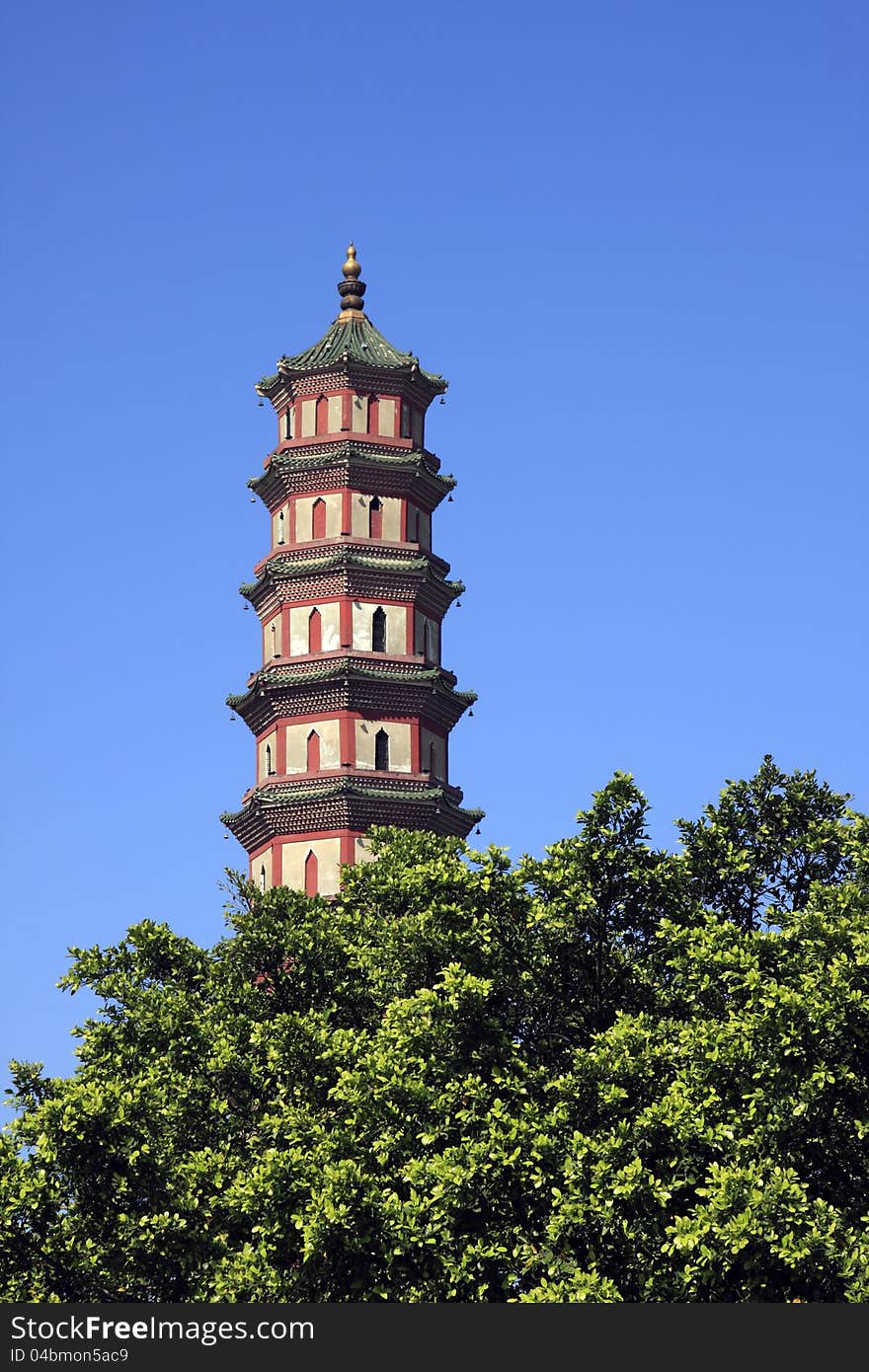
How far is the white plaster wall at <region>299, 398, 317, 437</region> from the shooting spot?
2739 inches

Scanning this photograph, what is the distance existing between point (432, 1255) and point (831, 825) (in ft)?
35.0

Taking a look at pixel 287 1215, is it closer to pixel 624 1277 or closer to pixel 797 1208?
pixel 624 1277

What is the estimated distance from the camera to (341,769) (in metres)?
64.7

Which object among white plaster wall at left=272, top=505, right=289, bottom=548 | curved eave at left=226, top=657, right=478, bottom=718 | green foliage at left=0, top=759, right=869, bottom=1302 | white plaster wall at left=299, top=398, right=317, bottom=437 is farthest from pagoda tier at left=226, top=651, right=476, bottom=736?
green foliage at left=0, top=759, right=869, bottom=1302

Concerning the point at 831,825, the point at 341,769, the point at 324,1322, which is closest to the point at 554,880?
the point at 831,825

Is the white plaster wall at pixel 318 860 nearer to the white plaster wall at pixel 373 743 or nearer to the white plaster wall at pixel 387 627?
the white plaster wall at pixel 373 743

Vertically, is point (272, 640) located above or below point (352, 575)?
below

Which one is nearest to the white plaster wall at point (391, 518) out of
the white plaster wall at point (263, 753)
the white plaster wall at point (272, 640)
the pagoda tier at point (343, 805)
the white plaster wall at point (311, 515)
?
the white plaster wall at point (311, 515)

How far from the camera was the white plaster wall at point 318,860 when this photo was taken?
63562mm

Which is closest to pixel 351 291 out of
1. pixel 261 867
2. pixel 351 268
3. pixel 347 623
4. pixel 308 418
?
pixel 351 268

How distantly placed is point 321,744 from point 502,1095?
108 feet

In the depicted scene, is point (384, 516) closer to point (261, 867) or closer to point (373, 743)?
point (373, 743)

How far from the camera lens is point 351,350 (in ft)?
229

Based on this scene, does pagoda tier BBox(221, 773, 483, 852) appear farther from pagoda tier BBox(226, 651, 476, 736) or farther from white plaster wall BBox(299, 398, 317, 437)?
white plaster wall BBox(299, 398, 317, 437)
